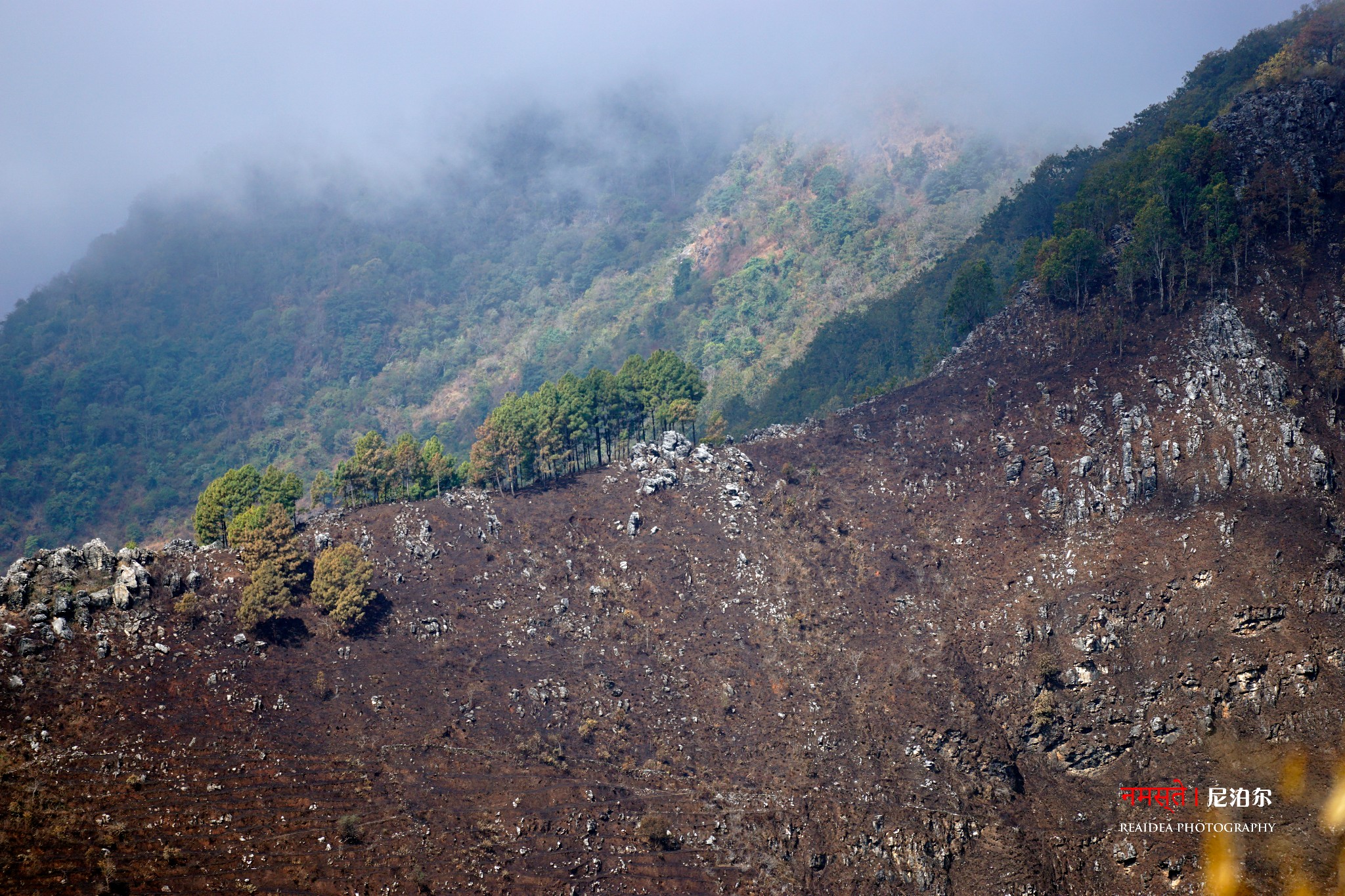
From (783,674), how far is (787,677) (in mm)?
467

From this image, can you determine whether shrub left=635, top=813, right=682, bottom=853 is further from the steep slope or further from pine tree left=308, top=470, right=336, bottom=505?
pine tree left=308, top=470, right=336, bottom=505


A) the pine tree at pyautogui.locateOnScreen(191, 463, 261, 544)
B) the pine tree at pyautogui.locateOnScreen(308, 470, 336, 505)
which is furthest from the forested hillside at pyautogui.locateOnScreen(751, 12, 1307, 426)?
the pine tree at pyautogui.locateOnScreen(191, 463, 261, 544)

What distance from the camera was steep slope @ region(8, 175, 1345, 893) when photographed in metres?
57.5

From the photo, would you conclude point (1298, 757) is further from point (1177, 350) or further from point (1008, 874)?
point (1177, 350)

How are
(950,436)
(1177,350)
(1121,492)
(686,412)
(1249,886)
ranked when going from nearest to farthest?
(1249,886) → (1121,492) → (1177,350) → (950,436) → (686,412)

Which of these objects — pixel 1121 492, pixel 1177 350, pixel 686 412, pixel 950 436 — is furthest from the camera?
pixel 686 412

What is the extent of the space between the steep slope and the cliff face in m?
0.26

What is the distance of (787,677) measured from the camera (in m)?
76.4

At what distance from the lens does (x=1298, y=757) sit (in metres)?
59.2

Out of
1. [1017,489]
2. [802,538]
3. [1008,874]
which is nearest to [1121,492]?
[1017,489]

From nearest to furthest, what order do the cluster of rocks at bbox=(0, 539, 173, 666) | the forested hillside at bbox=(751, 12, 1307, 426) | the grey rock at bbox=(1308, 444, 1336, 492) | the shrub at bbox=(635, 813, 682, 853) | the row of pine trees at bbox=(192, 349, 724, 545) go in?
the cluster of rocks at bbox=(0, 539, 173, 666) → the shrub at bbox=(635, 813, 682, 853) → the grey rock at bbox=(1308, 444, 1336, 492) → the row of pine trees at bbox=(192, 349, 724, 545) → the forested hillside at bbox=(751, 12, 1307, 426)

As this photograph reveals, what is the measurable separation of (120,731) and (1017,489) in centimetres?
7849

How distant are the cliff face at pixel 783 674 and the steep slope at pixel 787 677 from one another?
26 centimetres

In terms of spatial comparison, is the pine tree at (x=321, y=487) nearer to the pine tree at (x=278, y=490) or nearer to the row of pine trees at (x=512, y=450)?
the row of pine trees at (x=512, y=450)
